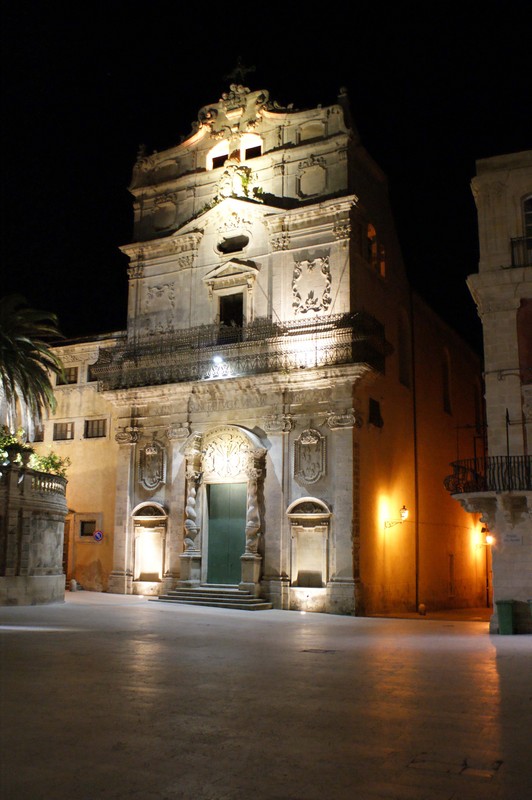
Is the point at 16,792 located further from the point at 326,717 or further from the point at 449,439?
the point at 449,439

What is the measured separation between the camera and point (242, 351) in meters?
28.5

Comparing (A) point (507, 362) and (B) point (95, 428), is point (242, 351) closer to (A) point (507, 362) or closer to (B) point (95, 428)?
(B) point (95, 428)

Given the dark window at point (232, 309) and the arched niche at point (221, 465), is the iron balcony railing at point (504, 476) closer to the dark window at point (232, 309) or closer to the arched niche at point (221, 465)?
the arched niche at point (221, 465)

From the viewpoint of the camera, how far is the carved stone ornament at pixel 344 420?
26.0 m

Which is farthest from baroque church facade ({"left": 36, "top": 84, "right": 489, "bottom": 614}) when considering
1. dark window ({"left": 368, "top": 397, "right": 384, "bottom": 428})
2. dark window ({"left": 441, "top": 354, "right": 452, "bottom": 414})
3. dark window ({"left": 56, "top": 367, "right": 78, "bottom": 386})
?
dark window ({"left": 441, "top": 354, "right": 452, "bottom": 414})

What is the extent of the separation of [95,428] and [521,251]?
20.1 meters

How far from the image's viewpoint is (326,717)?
345 inches

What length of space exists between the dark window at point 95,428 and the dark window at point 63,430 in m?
0.91

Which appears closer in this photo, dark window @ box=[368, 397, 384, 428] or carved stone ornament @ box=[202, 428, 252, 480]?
dark window @ box=[368, 397, 384, 428]

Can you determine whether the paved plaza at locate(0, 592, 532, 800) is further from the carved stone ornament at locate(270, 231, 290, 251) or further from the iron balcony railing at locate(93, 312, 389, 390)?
the carved stone ornament at locate(270, 231, 290, 251)

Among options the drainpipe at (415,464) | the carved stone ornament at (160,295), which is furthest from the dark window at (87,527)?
the drainpipe at (415,464)

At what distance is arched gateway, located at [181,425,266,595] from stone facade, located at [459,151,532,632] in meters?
8.94

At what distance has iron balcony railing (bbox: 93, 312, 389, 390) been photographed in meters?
26.5

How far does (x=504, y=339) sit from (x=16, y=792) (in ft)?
58.9
